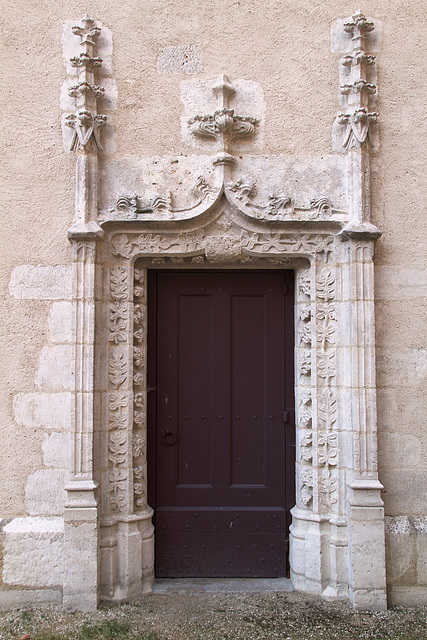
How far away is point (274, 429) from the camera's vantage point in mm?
3619

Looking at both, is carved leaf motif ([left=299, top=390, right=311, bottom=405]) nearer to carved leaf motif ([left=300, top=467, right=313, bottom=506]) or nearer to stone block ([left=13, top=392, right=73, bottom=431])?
carved leaf motif ([left=300, top=467, right=313, bottom=506])

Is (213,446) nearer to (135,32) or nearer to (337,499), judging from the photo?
(337,499)

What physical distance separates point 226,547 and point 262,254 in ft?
6.81

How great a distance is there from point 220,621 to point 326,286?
7.23 ft

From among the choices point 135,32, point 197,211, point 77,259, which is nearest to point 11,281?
point 77,259

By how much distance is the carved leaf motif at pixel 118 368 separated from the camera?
11.1ft

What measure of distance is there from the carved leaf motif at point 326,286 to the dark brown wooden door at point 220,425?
292mm

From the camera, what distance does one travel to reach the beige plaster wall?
338 cm

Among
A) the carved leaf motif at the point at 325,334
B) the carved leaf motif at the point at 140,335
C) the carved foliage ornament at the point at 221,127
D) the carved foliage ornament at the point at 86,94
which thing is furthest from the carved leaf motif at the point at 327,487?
the carved foliage ornament at the point at 86,94

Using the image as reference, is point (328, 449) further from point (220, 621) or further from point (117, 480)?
point (117, 480)

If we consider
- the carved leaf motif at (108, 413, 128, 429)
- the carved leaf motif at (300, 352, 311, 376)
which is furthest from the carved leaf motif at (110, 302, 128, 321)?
the carved leaf motif at (300, 352, 311, 376)

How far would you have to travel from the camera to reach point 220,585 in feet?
11.4

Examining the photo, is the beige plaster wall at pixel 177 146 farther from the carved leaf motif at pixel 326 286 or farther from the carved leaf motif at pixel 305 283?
the carved leaf motif at pixel 305 283

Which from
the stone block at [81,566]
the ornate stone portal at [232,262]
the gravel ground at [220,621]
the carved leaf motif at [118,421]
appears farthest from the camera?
the carved leaf motif at [118,421]
